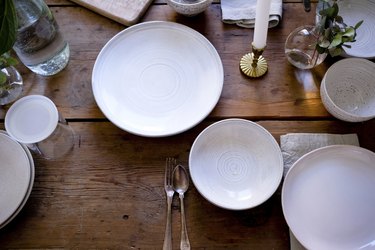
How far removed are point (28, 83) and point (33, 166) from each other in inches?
8.3

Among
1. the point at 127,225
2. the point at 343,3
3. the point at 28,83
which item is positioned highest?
the point at 343,3

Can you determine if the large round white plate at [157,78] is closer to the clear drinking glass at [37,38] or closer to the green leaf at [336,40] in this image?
the clear drinking glass at [37,38]

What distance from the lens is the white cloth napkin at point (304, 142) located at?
69cm

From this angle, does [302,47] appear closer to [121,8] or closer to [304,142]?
[304,142]

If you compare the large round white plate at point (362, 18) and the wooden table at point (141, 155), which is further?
the large round white plate at point (362, 18)

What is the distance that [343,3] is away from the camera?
82 centimetres

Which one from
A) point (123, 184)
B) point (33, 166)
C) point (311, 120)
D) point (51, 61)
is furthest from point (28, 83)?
point (311, 120)

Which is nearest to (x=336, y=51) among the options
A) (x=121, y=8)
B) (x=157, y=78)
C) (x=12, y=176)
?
(x=157, y=78)

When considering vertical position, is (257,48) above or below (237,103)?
above

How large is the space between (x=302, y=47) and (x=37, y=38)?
566 mm

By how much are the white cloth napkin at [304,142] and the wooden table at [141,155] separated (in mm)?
20

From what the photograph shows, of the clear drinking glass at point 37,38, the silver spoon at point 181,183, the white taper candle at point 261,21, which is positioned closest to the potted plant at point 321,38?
the white taper candle at point 261,21

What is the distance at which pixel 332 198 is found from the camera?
2.11 feet

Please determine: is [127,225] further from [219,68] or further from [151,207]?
[219,68]
